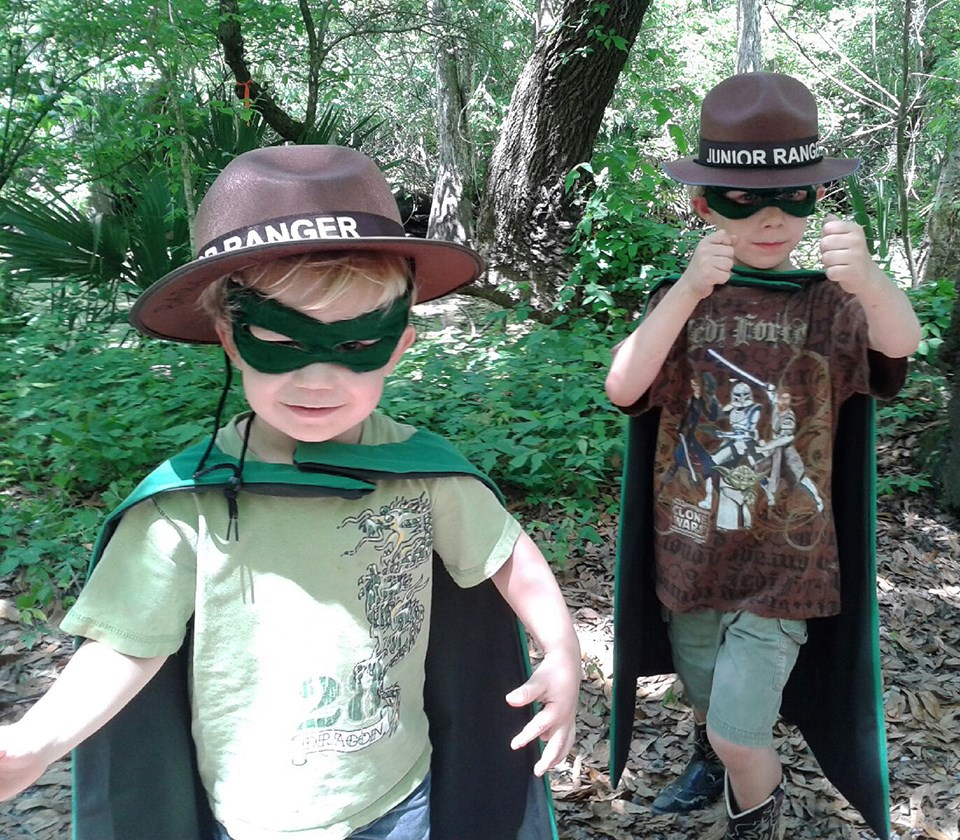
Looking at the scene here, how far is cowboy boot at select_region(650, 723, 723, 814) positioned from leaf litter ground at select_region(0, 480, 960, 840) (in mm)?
36

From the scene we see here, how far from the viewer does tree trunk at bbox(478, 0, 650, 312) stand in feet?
22.7

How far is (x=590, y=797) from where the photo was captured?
10.1 ft

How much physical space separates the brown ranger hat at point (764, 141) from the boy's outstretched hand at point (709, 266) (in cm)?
19

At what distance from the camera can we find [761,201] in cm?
222

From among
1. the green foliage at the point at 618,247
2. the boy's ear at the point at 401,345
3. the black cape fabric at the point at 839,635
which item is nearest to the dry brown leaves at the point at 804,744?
the black cape fabric at the point at 839,635

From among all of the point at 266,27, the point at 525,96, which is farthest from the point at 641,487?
the point at 266,27

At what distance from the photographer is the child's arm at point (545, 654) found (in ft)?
5.27

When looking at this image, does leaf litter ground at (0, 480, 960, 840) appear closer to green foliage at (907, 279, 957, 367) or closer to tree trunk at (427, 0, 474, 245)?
green foliage at (907, 279, 957, 367)

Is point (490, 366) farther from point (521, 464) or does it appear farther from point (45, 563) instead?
point (45, 563)

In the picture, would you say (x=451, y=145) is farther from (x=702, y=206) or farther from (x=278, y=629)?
(x=278, y=629)

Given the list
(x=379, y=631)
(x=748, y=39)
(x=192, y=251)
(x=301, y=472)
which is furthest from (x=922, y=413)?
(x=748, y=39)

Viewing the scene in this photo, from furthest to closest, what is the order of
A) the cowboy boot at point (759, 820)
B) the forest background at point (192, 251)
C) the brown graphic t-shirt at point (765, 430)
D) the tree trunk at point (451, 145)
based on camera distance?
the tree trunk at point (451, 145)
the forest background at point (192, 251)
the cowboy boot at point (759, 820)
the brown graphic t-shirt at point (765, 430)

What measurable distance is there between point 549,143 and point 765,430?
211 inches

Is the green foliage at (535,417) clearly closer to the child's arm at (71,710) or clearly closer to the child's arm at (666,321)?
the child's arm at (666,321)
